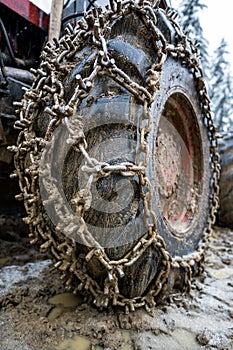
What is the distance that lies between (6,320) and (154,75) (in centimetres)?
99

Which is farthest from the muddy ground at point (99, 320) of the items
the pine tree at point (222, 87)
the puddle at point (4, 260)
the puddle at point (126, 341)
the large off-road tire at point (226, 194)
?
the pine tree at point (222, 87)

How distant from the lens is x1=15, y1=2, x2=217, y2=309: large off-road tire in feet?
3.14

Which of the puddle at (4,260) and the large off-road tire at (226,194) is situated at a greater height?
the large off-road tire at (226,194)

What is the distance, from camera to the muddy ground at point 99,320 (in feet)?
2.99

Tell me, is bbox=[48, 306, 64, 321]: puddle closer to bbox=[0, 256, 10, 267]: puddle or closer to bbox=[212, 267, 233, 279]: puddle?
bbox=[0, 256, 10, 267]: puddle

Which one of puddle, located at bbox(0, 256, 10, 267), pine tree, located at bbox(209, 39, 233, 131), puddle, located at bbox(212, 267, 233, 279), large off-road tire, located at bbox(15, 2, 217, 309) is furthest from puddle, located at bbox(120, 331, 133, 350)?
pine tree, located at bbox(209, 39, 233, 131)

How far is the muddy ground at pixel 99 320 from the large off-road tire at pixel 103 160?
0.08 m

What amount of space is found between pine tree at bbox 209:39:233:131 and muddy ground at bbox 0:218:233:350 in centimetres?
1576

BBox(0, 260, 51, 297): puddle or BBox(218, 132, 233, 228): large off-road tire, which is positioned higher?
BBox(218, 132, 233, 228): large off-road tire

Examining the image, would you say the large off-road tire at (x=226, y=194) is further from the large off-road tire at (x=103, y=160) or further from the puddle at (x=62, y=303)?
the puddle at (x=62, y=303)

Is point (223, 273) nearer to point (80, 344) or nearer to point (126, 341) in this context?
point (126, 341)

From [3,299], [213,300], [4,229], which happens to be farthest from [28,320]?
[4,229]

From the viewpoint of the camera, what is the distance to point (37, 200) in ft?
3.43

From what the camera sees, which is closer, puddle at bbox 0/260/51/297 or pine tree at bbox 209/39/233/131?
puddle at bbox 0/260/51/297
